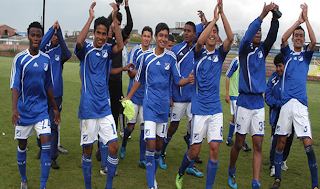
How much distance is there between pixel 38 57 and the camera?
4988 millimetres

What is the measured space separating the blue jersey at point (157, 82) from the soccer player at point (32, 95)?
1592 millimetres

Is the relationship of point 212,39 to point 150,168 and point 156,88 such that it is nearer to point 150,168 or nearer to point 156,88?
point 156,88

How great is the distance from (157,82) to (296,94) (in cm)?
258

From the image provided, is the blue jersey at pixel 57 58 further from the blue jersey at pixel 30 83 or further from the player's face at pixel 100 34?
Result: the player's face at pixel 100 34

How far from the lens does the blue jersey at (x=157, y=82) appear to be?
5.32 m

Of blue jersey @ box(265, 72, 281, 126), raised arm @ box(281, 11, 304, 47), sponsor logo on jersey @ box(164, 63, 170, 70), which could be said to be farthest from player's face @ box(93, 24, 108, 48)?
blue jersey @ box(265, 72, 281, 126)

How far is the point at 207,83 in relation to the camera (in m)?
5.29

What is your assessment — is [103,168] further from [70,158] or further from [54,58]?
[54,58]

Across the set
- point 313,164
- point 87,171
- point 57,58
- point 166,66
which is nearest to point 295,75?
point 313,164

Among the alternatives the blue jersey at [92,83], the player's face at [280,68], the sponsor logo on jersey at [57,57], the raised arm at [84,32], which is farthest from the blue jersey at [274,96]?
the sponsor logo on jersey at [57,57]

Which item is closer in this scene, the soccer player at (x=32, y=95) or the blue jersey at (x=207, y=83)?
the soccer player at (x=32, y=95)

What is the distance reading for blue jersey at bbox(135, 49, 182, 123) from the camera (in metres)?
5.32

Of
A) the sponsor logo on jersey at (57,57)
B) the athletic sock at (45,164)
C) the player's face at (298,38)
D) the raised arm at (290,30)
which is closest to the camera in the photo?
the athletic sock at (45,164)

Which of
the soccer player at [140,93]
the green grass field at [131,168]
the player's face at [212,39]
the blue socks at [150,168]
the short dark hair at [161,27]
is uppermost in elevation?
the short dark hair at [161,27]
